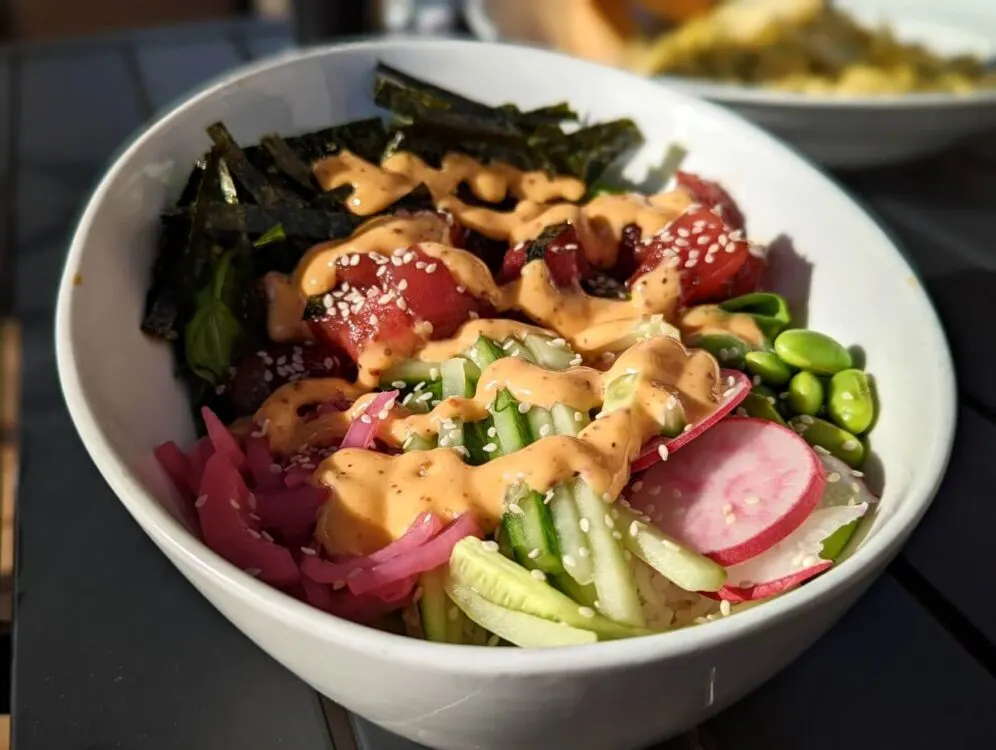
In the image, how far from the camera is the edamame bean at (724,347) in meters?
1.24

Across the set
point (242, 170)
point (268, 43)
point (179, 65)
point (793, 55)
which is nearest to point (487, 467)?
point (242, 170)

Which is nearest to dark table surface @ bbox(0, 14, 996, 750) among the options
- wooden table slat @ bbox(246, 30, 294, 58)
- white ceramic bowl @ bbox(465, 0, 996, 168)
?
white ceramic bowl @ bbox(465, 0, 996, 168)

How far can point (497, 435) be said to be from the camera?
1021 mm

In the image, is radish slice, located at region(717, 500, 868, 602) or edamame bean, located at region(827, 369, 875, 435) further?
edamame bean, located at region(827, 369, 875, 435)

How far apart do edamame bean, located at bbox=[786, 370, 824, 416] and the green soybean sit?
0.40ft

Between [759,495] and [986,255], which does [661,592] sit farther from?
[986,255]

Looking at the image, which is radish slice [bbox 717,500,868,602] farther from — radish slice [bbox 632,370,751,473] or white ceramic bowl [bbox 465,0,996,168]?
white ceramic bowl [bbox 465,0,996,168]

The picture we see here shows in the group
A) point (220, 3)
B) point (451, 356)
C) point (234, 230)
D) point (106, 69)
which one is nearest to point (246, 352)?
point (234, 230)

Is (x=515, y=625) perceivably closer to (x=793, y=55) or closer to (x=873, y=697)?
(x=873, y=697)

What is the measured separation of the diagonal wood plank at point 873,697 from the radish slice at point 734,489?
16 cm

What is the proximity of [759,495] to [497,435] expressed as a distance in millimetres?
285

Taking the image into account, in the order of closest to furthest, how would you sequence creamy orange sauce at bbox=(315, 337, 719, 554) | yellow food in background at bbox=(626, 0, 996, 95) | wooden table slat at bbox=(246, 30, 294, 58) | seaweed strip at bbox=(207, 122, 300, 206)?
creamy orange sauce at bbox=(315, 337, 719, 554) < seaweed strip at bbox=(207, 122, 300, 206) < yellow food in background at bbox=(626, 0, 996, 95) < wooden table slat at bbox=(246, 30, 294, 58)

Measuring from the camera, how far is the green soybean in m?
1.32

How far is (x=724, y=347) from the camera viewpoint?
1.24 metres
